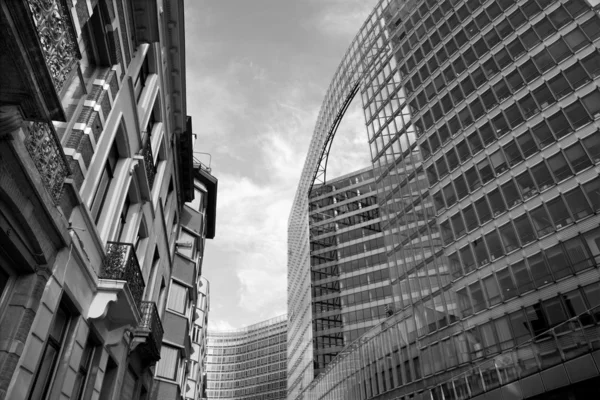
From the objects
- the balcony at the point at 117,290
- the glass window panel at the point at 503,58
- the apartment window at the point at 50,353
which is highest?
the glass window panel at the point at 503,58

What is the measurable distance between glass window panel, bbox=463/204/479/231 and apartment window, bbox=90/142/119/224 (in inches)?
979

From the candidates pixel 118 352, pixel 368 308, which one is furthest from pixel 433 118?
pixel 368 308

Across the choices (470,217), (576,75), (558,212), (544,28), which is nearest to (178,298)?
(470,217)

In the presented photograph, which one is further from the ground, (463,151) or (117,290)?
(463,151)

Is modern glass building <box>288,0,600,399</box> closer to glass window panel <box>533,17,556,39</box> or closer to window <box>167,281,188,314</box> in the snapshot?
glass window panel <box>533,17,556,39</box>

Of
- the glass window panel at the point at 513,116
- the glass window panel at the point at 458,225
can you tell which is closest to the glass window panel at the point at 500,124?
the glass window panel at the point at 513,116

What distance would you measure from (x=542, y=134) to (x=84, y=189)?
2754 cm

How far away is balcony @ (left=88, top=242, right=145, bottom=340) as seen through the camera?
35.0 feet

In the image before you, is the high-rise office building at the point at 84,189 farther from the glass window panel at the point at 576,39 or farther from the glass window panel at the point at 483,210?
the glass window panel at the point at 576,39

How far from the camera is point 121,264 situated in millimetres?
11305

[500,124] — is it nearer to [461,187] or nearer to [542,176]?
[461,187]

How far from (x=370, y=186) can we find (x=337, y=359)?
131 feet

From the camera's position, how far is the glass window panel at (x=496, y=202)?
29172 mm

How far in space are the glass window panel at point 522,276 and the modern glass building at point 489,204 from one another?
7 cm
